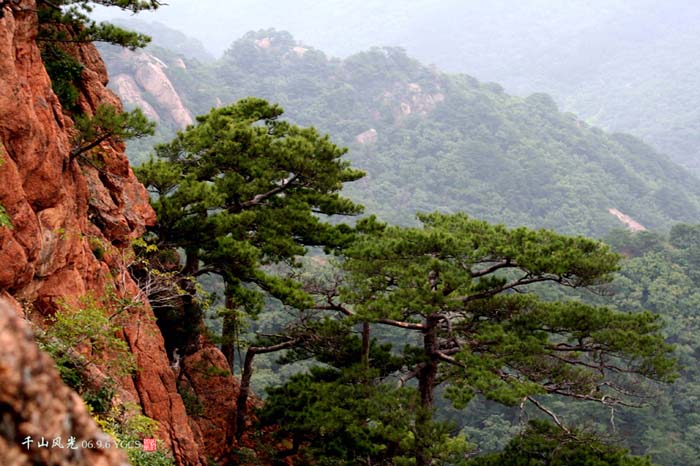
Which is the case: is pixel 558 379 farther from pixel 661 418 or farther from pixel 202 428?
pixel 661 418

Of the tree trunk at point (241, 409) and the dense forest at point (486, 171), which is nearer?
the tree trunk at point (241, 409)

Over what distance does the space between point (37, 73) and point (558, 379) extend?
8544 mm

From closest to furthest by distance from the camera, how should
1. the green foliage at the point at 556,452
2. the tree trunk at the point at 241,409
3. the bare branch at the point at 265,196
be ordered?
the green foliage at the point at 556,452 < the tree trunk at the point at 241,409 < the bare branch at the point at 265,196

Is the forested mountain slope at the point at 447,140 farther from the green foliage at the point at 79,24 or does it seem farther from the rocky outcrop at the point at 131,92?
the green foliage at the point at 79,24

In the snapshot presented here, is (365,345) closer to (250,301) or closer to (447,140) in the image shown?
(250,301)

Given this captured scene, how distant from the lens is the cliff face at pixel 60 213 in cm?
652

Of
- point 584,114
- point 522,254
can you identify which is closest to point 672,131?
point 584,114

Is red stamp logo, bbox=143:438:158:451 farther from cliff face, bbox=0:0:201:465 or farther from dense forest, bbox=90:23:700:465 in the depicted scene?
dense forest, bbox=90:23:700:465

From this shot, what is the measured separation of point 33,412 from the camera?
1.17 metres

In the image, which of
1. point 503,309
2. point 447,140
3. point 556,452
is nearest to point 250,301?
point 503,309

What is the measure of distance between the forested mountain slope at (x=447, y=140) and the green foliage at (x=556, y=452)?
4216 cm

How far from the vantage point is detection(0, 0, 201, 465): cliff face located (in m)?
6.52

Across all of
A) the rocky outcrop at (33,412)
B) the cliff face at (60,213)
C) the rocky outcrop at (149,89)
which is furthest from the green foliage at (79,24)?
the rocky outcrop at (149,89)

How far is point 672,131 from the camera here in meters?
90.1
